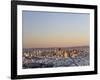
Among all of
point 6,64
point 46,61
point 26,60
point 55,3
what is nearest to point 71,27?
point 55,3

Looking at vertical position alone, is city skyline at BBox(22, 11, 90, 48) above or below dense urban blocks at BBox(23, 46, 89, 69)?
above

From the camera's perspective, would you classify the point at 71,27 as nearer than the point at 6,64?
No

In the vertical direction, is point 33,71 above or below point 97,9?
below

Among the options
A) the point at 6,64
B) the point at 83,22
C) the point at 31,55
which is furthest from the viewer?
the point at 83,22

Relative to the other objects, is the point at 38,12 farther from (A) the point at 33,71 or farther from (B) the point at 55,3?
(A) the point at 33,71

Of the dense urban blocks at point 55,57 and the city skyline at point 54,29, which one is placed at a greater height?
the city skyline at point 54,29

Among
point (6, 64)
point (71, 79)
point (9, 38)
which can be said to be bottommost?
point (71, 79)

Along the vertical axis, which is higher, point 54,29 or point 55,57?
point 54,29

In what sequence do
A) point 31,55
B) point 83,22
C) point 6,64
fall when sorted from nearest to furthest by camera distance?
1. point 6,64
2. point 31,55
3. point 83,22
